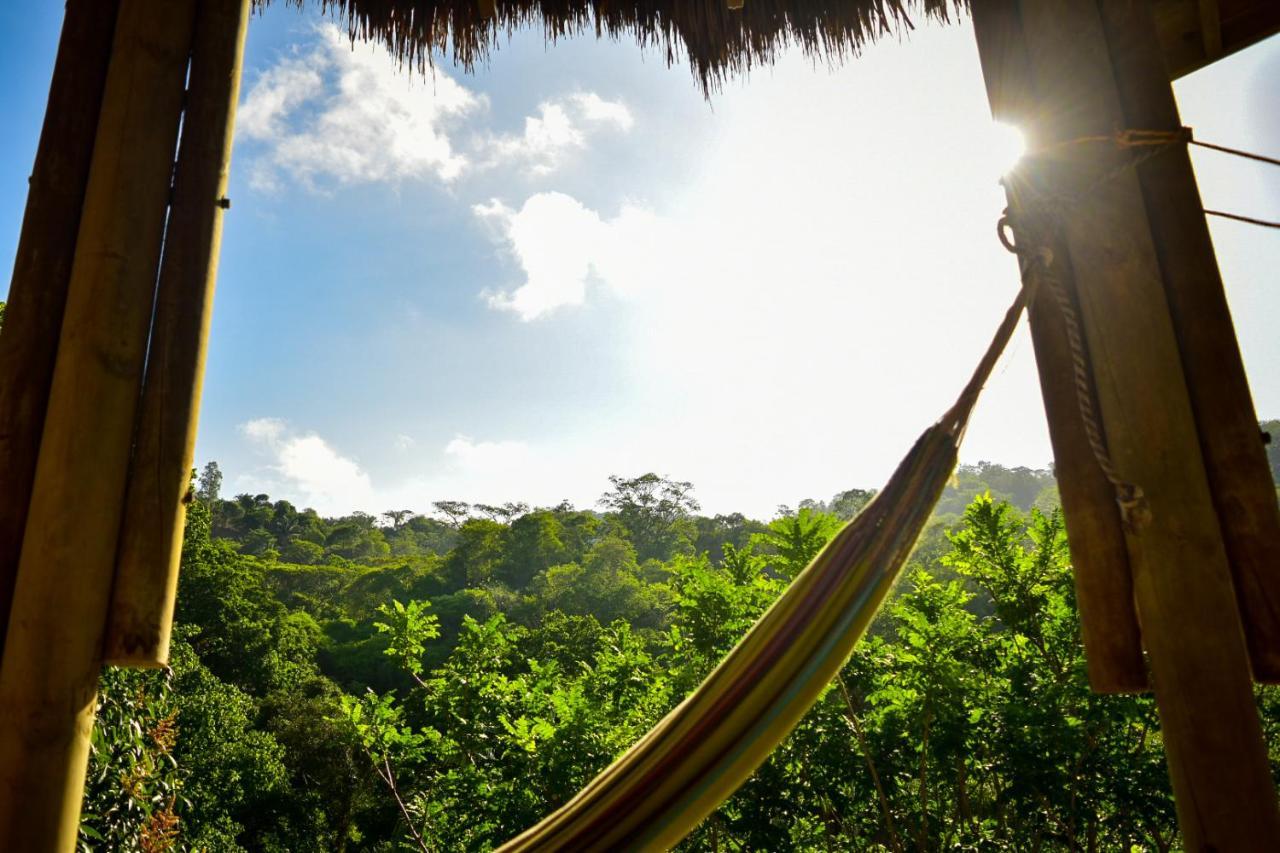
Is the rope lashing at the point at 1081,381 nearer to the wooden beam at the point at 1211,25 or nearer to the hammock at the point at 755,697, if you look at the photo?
the hammock at the point at 755,697

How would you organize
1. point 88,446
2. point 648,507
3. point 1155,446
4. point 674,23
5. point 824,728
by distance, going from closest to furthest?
point 1155,446 → point 88,446 → point 674,23 → point 824,728 → point 648,507

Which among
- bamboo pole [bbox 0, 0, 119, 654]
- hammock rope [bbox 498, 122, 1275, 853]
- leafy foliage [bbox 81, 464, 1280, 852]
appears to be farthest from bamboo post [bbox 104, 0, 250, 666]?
leafy foliage [bbox 81, 464, 1280, 852]

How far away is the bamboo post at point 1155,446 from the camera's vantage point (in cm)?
78

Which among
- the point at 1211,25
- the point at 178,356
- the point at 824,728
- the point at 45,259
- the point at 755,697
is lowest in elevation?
the point at 824,728

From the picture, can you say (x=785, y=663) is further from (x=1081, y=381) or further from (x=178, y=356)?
(x=178, y=356)

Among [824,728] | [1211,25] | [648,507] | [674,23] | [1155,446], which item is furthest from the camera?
[648,507]

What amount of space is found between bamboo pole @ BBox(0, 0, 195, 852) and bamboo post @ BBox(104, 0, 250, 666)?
20 mm

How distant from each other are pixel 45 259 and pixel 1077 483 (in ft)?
5.02

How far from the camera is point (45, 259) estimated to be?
1.07 m

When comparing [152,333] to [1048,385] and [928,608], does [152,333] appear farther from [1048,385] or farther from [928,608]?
[928,608]

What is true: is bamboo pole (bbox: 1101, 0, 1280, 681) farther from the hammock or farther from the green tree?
the green tree

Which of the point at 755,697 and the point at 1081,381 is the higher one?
the point at 1081,381

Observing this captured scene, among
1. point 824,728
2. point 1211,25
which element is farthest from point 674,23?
point 824,728

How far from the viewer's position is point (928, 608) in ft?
11.2
